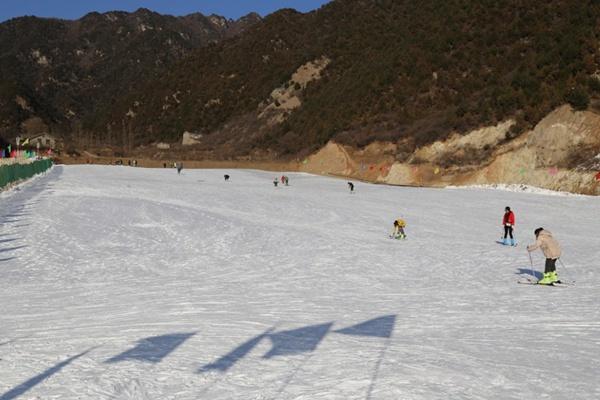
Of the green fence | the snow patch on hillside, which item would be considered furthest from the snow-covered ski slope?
the snow patch on hillside

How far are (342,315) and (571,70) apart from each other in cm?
5059

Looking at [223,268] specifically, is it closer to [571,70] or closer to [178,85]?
[571,70]

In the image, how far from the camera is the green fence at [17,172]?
111 feet

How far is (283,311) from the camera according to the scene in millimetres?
10250

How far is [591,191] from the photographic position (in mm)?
39875

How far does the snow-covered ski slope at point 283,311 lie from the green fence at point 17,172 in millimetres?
9945

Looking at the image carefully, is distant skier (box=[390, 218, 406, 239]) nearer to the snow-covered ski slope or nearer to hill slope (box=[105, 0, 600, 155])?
the snow-covered ski slope

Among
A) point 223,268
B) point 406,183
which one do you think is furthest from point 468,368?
point 406,183

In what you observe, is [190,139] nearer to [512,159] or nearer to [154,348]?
[512,159]

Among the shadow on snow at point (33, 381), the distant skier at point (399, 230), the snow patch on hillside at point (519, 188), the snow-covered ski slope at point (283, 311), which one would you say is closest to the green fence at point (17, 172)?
the snow-covered ski slope at point (283, 311)

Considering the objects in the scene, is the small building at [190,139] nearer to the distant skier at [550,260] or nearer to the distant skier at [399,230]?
the distant skier at [399,230]

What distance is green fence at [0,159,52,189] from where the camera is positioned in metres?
33.8

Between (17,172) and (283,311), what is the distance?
1388 inches

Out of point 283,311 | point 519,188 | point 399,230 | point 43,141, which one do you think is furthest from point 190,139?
point 283,311
